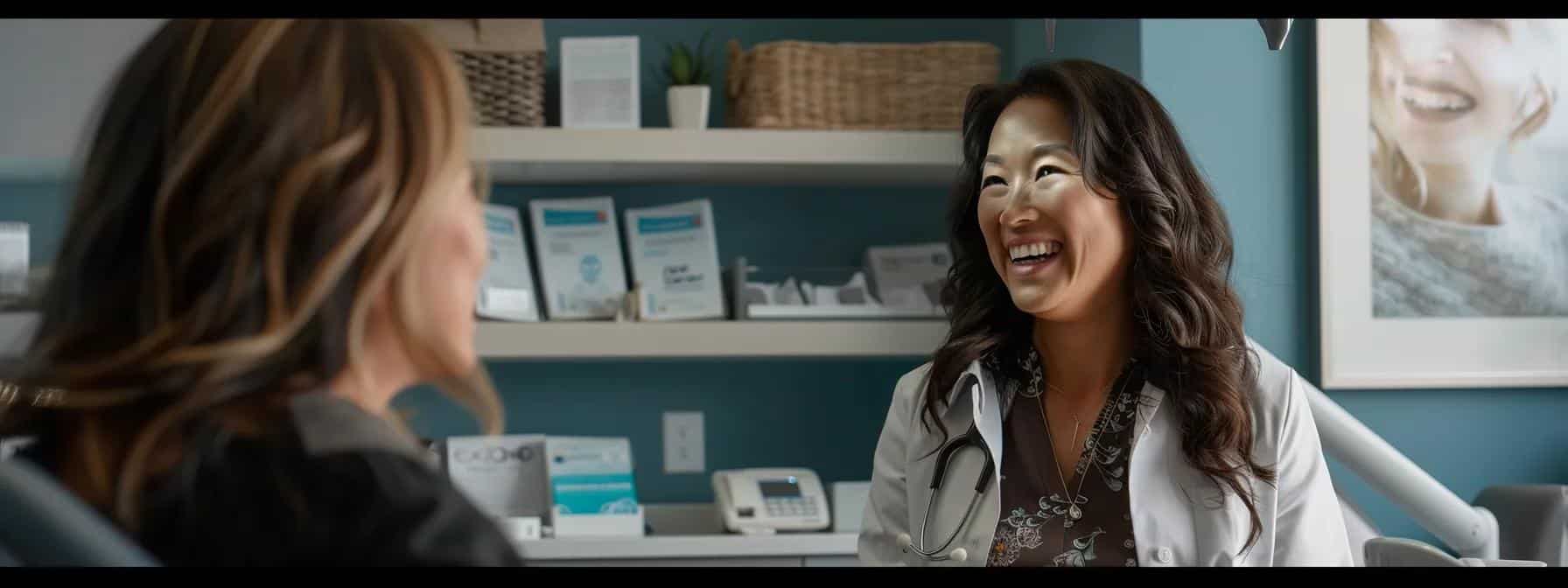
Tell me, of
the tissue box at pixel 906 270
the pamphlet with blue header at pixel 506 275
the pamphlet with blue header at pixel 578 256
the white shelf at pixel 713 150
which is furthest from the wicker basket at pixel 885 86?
the pamphlet with blue header at pixel 506 275

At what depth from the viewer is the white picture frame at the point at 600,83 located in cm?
279

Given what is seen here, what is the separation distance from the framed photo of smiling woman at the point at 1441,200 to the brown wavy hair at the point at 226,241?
7.25ft

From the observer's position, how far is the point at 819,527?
9.14 feet

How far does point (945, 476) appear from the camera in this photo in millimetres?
1641

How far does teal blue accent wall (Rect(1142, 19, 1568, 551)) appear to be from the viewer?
2586 mm

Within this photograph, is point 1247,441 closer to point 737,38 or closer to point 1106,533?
point 1106,533

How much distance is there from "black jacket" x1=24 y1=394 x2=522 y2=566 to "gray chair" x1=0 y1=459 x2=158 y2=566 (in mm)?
50

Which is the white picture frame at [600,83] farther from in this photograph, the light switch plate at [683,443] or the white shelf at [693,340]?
the light switch plate at [683,443]

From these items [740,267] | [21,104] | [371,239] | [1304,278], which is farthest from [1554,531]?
[21,104]

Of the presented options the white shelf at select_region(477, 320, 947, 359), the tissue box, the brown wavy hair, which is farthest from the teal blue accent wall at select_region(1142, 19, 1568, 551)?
the brown wavy hair

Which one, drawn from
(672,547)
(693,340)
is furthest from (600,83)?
(672,547)

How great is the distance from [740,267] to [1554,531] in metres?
1.49
